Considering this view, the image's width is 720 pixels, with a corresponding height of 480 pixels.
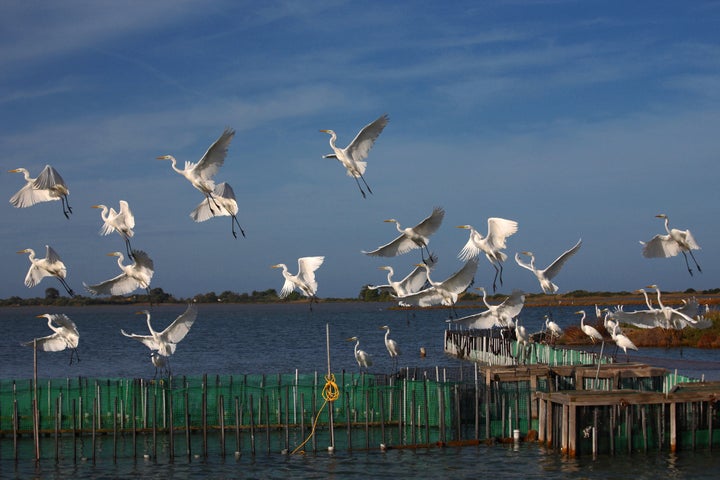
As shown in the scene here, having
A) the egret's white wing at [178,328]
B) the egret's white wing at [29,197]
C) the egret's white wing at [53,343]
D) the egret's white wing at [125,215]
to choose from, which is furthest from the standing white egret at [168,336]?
the egret's white wing at [29,197]

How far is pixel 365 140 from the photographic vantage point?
21.6m

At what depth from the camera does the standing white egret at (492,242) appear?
23.1 meters

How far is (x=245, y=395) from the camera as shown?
80.3 feet

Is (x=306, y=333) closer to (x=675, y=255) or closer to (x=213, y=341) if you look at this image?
(x=213, y=341)

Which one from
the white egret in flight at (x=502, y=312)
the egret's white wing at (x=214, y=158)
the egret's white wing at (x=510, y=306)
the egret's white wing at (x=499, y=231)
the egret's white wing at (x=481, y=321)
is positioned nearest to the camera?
the egret's white wing at (x=214, y=158)

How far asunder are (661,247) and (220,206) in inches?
475

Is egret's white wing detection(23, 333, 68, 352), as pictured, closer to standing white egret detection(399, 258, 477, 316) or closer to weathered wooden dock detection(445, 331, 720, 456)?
standing white egret detection(399, 258, 477, 316)

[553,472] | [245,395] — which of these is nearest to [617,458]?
[553,472]

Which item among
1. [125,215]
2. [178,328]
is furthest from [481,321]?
[125,215]

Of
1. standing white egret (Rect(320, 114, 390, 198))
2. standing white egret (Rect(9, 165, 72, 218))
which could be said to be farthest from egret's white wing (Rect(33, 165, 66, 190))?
standing white egret (Rect(320, 114, 390, 198))

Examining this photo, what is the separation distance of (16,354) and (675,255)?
4561cm

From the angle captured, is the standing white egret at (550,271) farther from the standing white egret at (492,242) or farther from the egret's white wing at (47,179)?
the egret's white wing at (47,179)

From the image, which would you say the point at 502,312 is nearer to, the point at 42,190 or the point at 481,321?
the point at 481,321

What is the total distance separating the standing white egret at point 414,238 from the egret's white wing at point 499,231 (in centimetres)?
128
